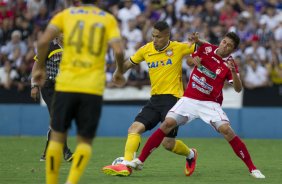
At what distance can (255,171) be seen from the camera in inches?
429

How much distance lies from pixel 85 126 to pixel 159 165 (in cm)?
433

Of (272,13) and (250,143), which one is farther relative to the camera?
(272,13)

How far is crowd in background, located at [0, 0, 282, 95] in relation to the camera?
66.0 feet

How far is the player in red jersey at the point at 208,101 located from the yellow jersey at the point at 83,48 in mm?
2709

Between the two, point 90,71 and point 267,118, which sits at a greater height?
point 90,71

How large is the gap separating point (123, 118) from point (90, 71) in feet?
38.3

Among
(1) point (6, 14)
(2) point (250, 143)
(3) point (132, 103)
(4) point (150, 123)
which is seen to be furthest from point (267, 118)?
(4) point (150, 123)

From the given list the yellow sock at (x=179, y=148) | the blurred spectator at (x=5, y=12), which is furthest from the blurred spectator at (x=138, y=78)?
the yellow sock at (x=179, y=148)

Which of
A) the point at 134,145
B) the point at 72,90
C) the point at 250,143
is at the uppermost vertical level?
the point at 72,90

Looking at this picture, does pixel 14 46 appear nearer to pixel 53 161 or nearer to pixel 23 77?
pixel 23 77

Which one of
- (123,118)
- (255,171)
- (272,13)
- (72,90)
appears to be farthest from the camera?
(272,13)

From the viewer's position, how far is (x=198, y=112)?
11.1m

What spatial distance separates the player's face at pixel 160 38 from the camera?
11.3 meters

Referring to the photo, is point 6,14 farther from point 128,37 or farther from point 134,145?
point 134,145
